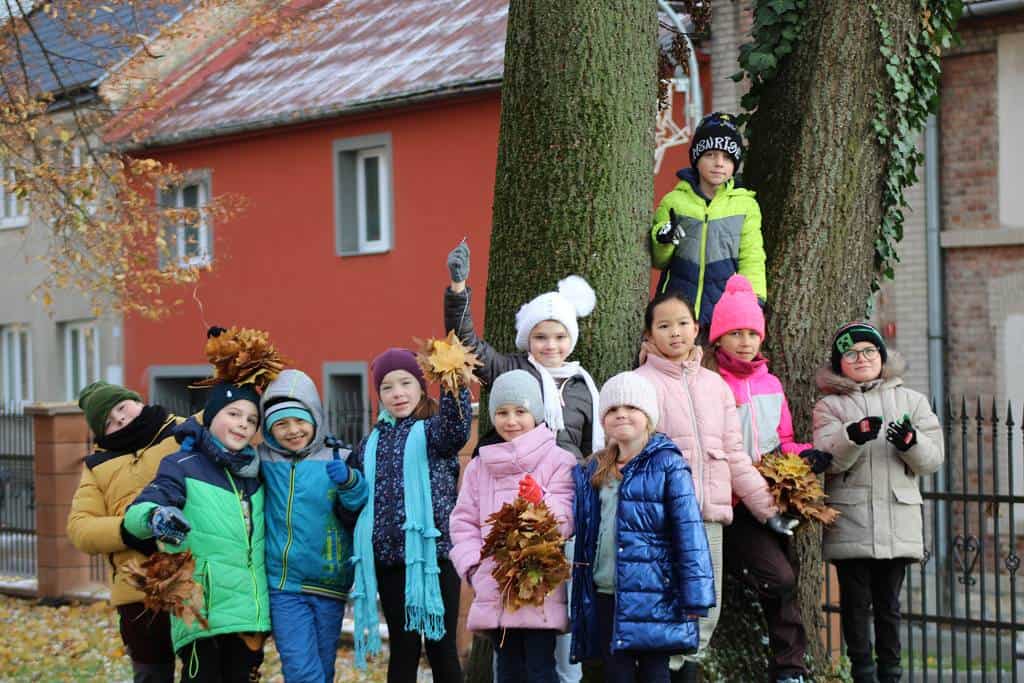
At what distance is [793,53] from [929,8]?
71 centimetres

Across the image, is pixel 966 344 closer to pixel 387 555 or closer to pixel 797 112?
pixel 797 112

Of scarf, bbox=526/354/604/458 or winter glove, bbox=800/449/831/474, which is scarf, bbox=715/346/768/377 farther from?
scarf, bbox=526/354/604/458

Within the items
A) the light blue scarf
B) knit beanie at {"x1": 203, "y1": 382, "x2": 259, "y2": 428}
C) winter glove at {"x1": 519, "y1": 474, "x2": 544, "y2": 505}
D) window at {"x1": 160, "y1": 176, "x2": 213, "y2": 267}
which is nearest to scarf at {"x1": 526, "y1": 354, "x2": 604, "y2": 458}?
winter glove at {"x1": 519, "y1": 474, "x2": 544, "y2": 505}

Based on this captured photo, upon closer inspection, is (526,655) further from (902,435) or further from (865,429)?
(902,435)

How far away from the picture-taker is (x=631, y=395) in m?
5.69

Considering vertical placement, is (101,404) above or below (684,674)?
above

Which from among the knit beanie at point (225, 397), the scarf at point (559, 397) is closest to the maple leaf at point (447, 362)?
the scarf at point (559, 397)

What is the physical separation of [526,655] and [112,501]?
2.00m

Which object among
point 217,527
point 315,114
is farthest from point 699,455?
point 315,114

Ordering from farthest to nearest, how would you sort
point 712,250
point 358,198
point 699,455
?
point 358,198 < point 712,250 < point 699,455

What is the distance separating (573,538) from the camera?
5.85m

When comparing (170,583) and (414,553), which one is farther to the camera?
(414,553)

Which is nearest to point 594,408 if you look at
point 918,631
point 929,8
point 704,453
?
point 704,453

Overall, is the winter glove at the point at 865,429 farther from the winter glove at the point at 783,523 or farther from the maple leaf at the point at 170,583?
the maple leaf at the point at 170,583
